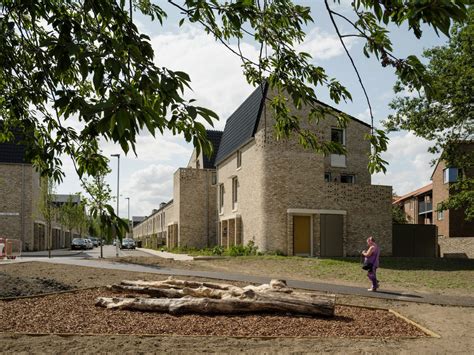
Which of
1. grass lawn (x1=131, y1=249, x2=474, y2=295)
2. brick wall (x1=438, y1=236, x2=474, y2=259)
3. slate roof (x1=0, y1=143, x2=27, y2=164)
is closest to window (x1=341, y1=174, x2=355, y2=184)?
grass lawn (x1=131, y1=249, x2=474, y2=295)

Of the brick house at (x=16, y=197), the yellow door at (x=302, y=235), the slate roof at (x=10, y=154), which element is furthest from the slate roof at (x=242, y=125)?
the slate roof at (x=10, y=154)

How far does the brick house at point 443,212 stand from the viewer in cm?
3511

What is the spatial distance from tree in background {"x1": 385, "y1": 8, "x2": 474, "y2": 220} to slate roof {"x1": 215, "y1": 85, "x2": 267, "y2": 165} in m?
7.74

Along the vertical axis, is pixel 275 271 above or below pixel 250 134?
below

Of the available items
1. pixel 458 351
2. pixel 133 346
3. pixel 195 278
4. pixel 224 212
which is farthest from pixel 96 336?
pixel 224 212

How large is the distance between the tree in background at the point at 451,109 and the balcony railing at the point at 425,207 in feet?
79.8

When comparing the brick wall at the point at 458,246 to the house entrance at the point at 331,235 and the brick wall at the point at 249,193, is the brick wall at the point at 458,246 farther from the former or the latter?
the brick wall at the point at 249,193

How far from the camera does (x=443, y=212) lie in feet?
140

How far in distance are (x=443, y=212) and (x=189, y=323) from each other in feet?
127

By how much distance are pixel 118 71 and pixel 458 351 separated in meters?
6.64

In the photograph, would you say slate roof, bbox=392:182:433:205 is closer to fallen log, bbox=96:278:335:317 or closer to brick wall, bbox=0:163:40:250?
brick wall, bbox=0:163:40:250

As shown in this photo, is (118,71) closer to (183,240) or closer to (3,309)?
→ (3,309)

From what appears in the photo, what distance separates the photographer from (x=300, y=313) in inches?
365

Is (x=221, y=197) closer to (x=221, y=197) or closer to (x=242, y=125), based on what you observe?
(x=221, y=197)
